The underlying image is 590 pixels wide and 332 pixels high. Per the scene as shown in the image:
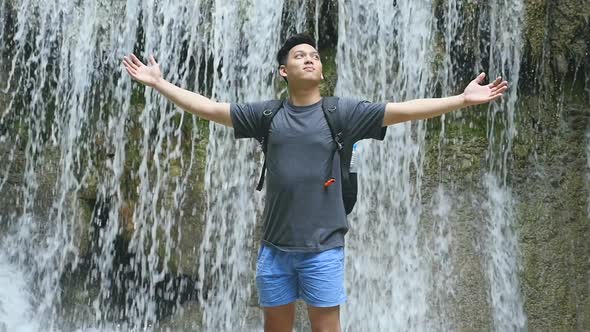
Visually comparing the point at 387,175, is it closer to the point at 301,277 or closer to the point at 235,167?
the point at 235,167

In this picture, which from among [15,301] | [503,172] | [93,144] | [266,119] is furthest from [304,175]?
[15,301]

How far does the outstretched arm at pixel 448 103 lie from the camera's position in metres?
2.76

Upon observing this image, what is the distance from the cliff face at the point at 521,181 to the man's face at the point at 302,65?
3.04 meters

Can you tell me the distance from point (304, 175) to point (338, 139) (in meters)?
0.21

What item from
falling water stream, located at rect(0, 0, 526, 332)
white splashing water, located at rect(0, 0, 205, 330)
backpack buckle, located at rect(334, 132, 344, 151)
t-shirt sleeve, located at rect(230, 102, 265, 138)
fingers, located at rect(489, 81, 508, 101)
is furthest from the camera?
white splashing water, located at rect(0, 0, 205, 330)

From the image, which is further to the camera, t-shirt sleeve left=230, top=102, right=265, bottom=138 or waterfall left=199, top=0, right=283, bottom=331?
waterfall left=199, top=0, right=283, bottom=331

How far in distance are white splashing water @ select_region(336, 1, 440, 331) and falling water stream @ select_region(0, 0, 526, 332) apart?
0.04ft

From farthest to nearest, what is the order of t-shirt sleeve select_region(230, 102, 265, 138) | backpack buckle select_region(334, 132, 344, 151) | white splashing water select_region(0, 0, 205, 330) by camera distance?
1. white splashing water select_region(0, 0, 205, 330)
2. t-shirt sleeve select_region(230, 102, 265, 138)
3. backpack buckle select_region(334, 132, 344, 151)

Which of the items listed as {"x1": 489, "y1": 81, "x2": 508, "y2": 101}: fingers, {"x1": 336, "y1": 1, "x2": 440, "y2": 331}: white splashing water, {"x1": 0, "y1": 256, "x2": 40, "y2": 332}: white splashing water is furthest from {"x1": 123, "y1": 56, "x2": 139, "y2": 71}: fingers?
{"x1": 0, "y1": 256, "x2": 40, "y2": 332}: white splashing water

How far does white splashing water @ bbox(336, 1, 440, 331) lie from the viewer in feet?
19.3

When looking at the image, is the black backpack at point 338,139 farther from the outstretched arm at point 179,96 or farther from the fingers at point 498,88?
the fingers at point 498,88

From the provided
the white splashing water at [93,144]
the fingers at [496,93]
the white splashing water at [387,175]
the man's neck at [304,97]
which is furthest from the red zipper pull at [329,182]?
the white splashing water at [93,144]

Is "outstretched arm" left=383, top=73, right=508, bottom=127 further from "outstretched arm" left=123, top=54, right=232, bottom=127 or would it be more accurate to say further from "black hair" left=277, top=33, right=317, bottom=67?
"outstretched arm" left=123, top=54, right=232, bottom=127

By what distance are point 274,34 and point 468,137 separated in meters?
1.86
